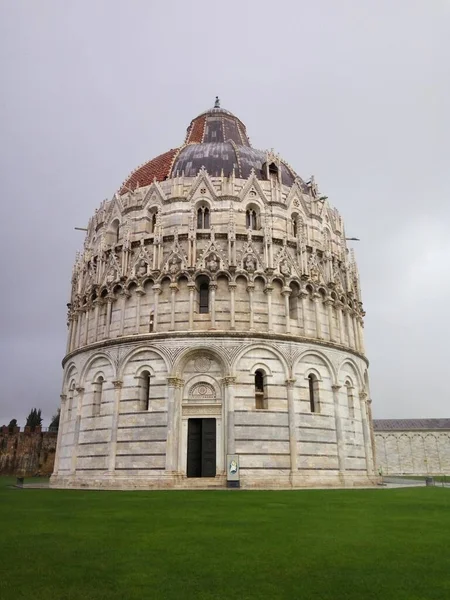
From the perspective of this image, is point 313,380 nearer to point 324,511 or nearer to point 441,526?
point 324,511

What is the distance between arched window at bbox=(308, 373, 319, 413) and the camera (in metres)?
30.5

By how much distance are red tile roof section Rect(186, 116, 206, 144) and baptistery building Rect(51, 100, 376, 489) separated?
25.7 ft

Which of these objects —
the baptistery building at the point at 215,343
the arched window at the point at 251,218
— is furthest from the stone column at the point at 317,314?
the arched window at the point at 251,218

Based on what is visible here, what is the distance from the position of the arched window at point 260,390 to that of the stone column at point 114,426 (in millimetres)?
8185

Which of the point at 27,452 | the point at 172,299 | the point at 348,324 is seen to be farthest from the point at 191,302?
the point at 27,452

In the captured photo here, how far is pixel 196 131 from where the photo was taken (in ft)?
150

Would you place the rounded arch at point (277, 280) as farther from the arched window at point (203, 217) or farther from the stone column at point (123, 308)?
the stone column at point (123, 308)

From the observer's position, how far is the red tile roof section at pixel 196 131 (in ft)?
146

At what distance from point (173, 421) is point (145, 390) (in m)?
2.96

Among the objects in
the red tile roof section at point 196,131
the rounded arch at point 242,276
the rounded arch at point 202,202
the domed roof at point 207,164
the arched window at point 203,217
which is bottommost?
the rounded arch at point 242,276

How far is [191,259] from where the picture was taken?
31.2m

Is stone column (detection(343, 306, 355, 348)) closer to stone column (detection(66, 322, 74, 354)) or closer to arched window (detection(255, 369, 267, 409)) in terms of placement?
arched window (detection(255, 369, 267, 409))

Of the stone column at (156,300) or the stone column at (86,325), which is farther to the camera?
the stone column at (86,325)

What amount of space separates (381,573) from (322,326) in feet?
83.9
